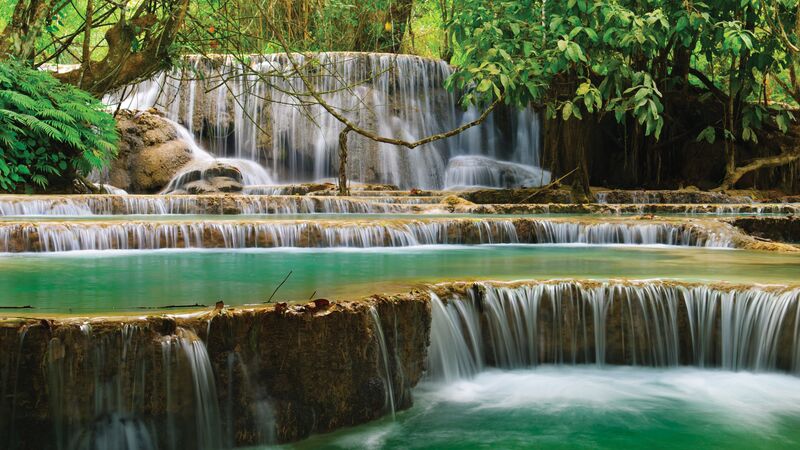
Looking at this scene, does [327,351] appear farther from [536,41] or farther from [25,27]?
[25,27]

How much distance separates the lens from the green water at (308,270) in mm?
3791

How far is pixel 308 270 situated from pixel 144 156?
34.9 feet

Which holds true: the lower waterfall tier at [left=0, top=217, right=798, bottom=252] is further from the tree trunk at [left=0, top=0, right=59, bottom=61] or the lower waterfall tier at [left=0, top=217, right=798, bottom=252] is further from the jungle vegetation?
the tree trunk at [left=0, top=0, right=59, bottom=61]

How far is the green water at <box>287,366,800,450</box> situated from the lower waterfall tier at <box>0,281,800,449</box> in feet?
0.33

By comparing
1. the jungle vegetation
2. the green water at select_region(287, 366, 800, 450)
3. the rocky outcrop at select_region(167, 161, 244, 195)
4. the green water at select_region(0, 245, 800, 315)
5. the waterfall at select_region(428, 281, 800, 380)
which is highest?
the jungle vegetation

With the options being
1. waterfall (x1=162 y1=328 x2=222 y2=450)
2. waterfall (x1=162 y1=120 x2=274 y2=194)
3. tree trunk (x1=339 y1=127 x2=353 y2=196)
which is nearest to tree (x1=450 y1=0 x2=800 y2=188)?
tree trunk (x1=339 y1=127 x2=353 y2=196)

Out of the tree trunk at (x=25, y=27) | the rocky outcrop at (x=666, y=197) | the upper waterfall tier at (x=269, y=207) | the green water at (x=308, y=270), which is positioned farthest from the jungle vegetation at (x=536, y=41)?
the green water at (x=308, y=270)

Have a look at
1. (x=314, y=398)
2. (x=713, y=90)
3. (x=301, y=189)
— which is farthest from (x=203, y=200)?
(x=713, y=90)

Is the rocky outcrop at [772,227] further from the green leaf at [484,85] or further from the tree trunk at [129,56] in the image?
the tree trunk at [129,56]

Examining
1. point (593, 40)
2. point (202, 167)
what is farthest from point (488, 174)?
point (593, 40)

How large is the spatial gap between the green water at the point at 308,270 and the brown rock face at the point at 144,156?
8544 mm

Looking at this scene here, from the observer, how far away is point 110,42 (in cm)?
998

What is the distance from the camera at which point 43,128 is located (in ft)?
31.4

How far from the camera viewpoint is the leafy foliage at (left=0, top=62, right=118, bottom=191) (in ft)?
31.5
